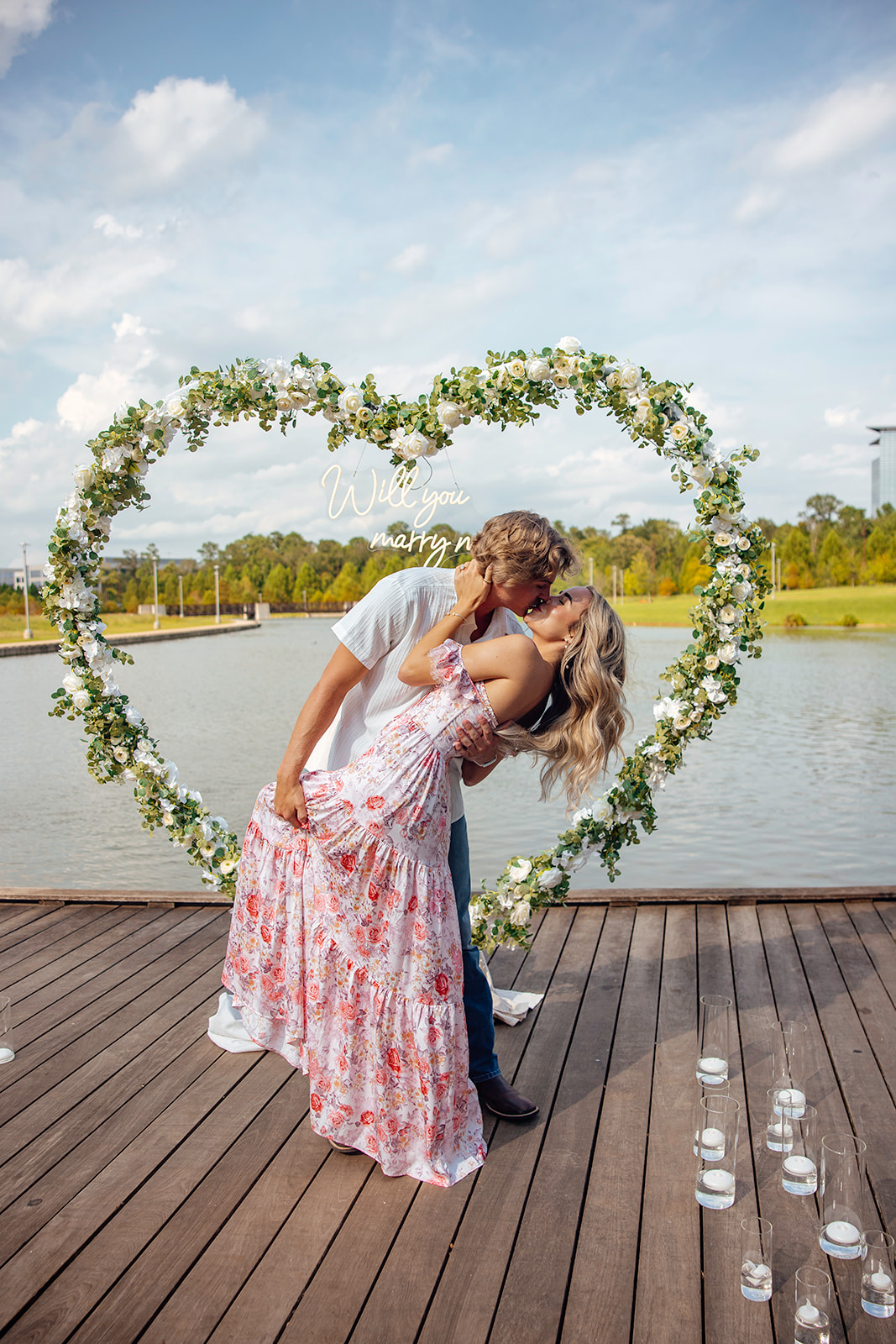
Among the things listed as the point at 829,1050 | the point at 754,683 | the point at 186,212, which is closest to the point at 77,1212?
the point at 829,1050

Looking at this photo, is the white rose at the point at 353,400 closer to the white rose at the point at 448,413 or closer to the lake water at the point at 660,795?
the white rose at the point at 448,413

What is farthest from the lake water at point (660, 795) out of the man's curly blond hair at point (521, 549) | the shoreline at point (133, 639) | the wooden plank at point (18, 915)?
the shoreline at point (133, 639)

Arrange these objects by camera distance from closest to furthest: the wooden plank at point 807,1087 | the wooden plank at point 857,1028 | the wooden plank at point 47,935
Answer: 1. the wooden plank at point 807,1087
2. the wooden plank at point 857,1028
3. the wooden plank at point 47,935

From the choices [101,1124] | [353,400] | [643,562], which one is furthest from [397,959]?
[643,562]

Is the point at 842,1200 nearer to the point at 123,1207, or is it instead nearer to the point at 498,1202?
the point at 498,1202

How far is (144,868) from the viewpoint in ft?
22.6

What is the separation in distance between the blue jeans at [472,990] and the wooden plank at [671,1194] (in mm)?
492

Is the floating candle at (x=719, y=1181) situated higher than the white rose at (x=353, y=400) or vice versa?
the white rose at (x=353, y=400)

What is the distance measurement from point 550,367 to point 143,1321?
278 cm

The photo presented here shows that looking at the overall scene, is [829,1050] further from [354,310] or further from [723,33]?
[723,33]

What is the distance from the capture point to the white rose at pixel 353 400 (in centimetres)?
324

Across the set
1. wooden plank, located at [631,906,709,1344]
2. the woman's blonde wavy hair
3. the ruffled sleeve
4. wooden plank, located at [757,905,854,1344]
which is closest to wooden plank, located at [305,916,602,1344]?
wooden plank, located at [631,906,709,1344]

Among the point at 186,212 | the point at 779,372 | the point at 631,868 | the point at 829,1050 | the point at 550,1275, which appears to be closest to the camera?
the point at 550,1275

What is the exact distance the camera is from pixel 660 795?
9742 millimetres
